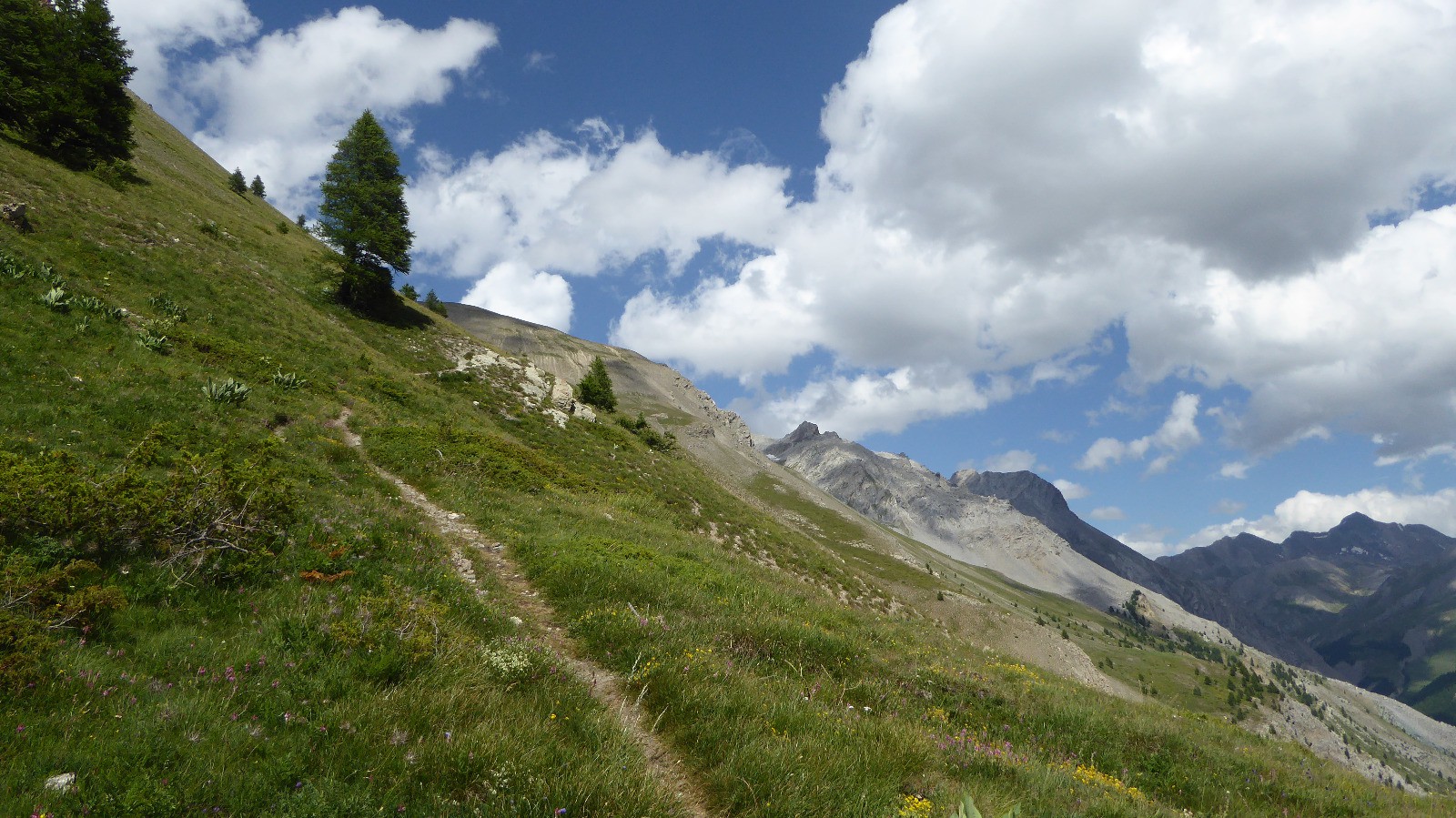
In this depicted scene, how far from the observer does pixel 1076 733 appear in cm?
1045

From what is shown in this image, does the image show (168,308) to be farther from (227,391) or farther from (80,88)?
(80,88)

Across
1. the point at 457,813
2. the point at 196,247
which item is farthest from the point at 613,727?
the point at 196,247

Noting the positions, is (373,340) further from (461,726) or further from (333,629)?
(461,726)

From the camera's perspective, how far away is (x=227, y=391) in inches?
658

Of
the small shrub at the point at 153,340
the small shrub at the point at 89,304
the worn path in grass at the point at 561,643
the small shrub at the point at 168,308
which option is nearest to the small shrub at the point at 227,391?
the small shrub at the point at 153,340

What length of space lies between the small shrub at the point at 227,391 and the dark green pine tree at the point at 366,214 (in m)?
26.4

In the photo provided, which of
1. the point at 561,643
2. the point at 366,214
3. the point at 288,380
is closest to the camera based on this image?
the point at 561,643

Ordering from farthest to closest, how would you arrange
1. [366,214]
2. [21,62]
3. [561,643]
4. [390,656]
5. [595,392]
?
[595,392] < [366,214] < [21,62] < [561,643] < [390,656]

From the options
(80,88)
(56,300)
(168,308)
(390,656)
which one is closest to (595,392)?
(168,308)

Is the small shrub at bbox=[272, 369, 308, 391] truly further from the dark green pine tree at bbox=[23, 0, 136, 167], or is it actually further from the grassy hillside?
the dark green pine tree at bbox=[23, 0, 136, 167]

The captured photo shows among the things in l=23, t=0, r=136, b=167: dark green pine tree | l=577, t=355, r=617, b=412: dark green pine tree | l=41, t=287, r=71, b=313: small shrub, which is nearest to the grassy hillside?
l=41, t=287, r=71, b=313: small shrub

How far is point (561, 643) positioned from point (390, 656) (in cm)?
350

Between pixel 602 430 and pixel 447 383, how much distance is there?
9.78 m

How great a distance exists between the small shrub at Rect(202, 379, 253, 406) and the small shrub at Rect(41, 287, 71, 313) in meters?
4.50
